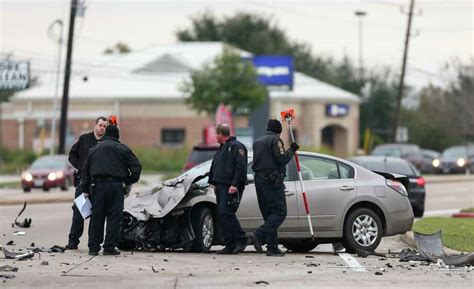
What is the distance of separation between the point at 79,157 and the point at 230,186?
2406mm

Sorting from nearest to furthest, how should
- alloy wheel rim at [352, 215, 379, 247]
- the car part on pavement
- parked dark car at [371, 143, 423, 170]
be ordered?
the car part on pavement, alloy wheel rim at [352, 215, 379, 247], parked dark car at [371, 143, 423, 170]

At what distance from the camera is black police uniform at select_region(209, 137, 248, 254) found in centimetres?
1538

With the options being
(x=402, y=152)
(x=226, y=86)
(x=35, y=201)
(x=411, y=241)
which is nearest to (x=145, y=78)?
(x=226, y=86)

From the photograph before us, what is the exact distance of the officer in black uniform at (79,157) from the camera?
52.5 feet

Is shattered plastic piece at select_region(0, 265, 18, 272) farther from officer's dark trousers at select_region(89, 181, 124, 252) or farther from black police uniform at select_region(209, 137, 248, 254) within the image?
black police uniform at select_region(209, 137, 248, 254)

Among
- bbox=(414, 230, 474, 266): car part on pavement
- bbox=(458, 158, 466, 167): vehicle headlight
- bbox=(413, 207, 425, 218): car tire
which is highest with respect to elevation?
bbox=(414, 230, 474, 266): car part on pavement

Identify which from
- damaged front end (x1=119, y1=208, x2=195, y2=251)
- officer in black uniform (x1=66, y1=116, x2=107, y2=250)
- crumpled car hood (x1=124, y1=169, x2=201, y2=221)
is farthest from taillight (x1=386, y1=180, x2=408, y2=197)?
officer in black uniform (x1=66, y1=116, x2=107, y2=250)

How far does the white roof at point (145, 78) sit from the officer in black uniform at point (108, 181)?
2483 inches

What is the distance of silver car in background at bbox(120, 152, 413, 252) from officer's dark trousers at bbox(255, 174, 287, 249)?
0.82 meters

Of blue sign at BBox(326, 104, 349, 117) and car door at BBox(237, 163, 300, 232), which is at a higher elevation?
blue sign at BBox(326, 104, 349, 117)

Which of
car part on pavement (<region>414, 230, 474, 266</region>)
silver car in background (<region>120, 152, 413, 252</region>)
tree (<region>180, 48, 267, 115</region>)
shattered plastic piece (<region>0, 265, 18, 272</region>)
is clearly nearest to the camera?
shattered plastic piece (<region>0, 265, 18, 272</region>)

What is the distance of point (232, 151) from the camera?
15.5m

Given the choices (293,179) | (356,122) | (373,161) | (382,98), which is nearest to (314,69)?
(382,98)

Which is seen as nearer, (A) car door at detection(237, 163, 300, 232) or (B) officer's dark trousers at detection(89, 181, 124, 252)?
(B) officer's dark trousers at detection(89, 181, 124, 252)
